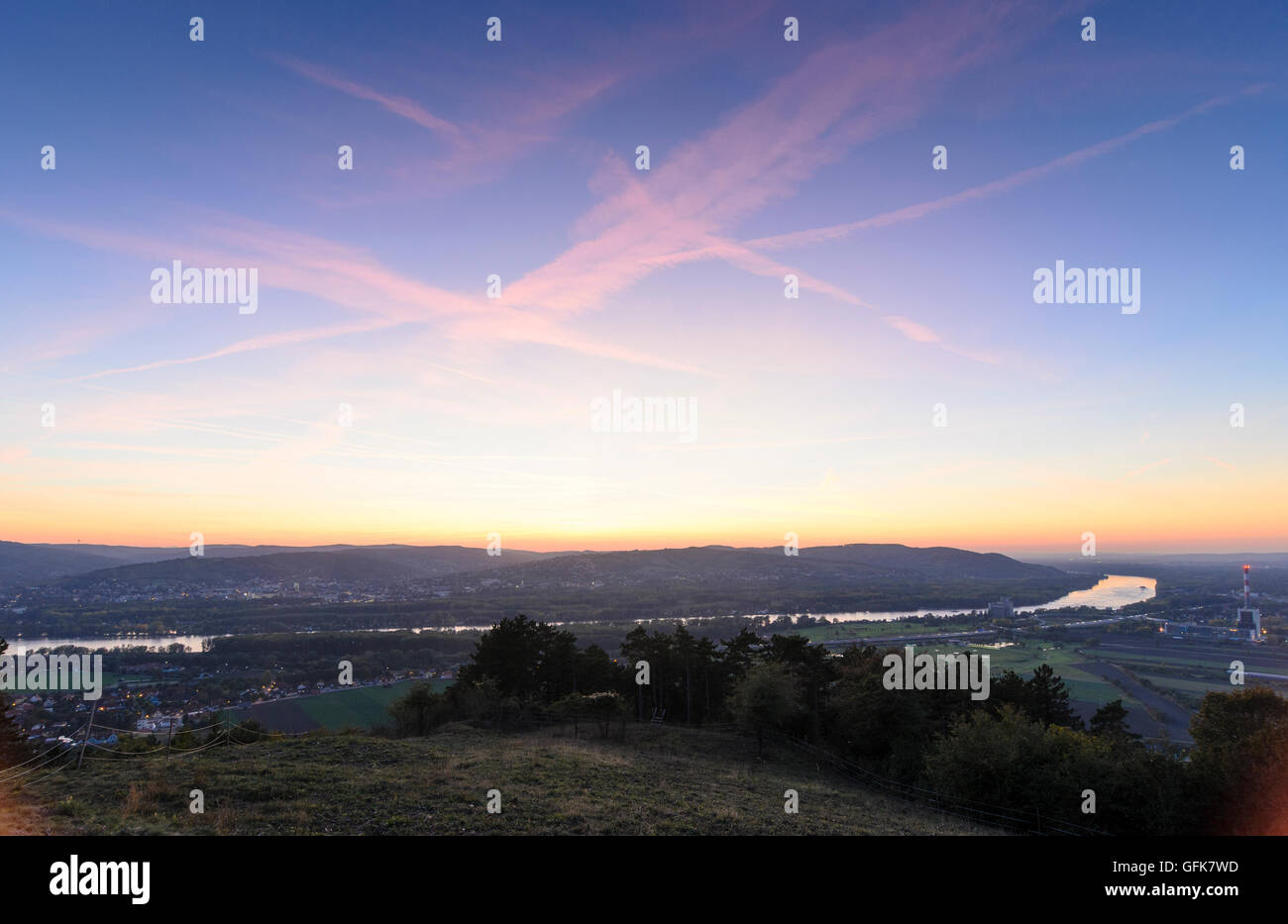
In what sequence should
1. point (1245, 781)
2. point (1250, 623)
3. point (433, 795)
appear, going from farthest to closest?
point (1250, 623) → point (1245, 781) → point (433, 795)

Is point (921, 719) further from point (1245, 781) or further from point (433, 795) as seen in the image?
point (433, 795)

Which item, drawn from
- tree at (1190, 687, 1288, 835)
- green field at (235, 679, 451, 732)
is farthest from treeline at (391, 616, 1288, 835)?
green field at (235, 679, 451, 732)

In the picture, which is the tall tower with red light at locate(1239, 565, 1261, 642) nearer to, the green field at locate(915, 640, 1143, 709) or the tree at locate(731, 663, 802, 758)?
the green field at locate(915, 640, 1143, 709)

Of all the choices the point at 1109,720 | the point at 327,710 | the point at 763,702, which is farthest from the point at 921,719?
the point at 327,710

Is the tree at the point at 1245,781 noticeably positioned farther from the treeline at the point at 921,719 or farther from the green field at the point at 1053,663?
the green field at the point at 1053,663
